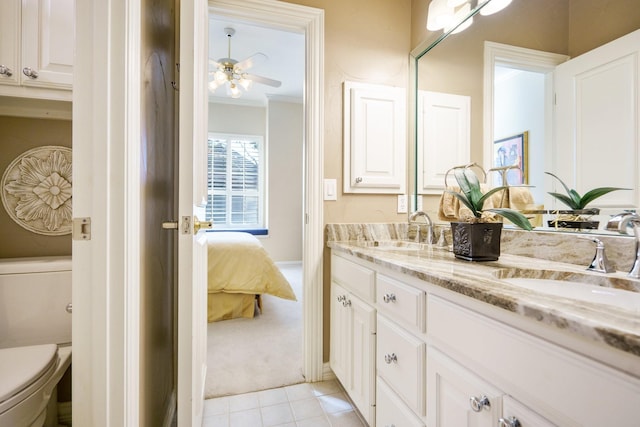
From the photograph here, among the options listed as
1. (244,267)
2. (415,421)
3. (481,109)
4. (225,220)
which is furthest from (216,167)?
(415,421)

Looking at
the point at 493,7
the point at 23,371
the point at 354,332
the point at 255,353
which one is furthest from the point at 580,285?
the point at 255,353

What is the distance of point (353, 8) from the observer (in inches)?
71.2

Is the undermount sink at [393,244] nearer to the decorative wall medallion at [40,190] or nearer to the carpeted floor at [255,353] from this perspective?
the carpeted floor at [255,353]

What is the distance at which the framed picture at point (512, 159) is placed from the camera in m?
1.28

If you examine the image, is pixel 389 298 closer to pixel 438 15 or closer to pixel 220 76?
pixel 438 15

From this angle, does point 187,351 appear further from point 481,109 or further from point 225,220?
point 225,220

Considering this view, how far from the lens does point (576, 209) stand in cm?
108

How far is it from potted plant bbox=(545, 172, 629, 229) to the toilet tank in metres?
2.02

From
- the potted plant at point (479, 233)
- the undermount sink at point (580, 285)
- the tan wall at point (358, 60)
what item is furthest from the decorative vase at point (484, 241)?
the tan wall at point (358, 60)

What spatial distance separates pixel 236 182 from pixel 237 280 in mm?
2969

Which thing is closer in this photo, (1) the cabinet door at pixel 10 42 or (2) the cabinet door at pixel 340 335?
(1) the cabinet door at pixel 10 42

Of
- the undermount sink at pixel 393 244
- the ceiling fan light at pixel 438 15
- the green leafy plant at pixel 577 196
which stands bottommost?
the undermount sink at pixel 393 244

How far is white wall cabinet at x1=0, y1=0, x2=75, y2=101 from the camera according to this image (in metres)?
1.15

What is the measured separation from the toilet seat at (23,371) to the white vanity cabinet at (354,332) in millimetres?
1158
